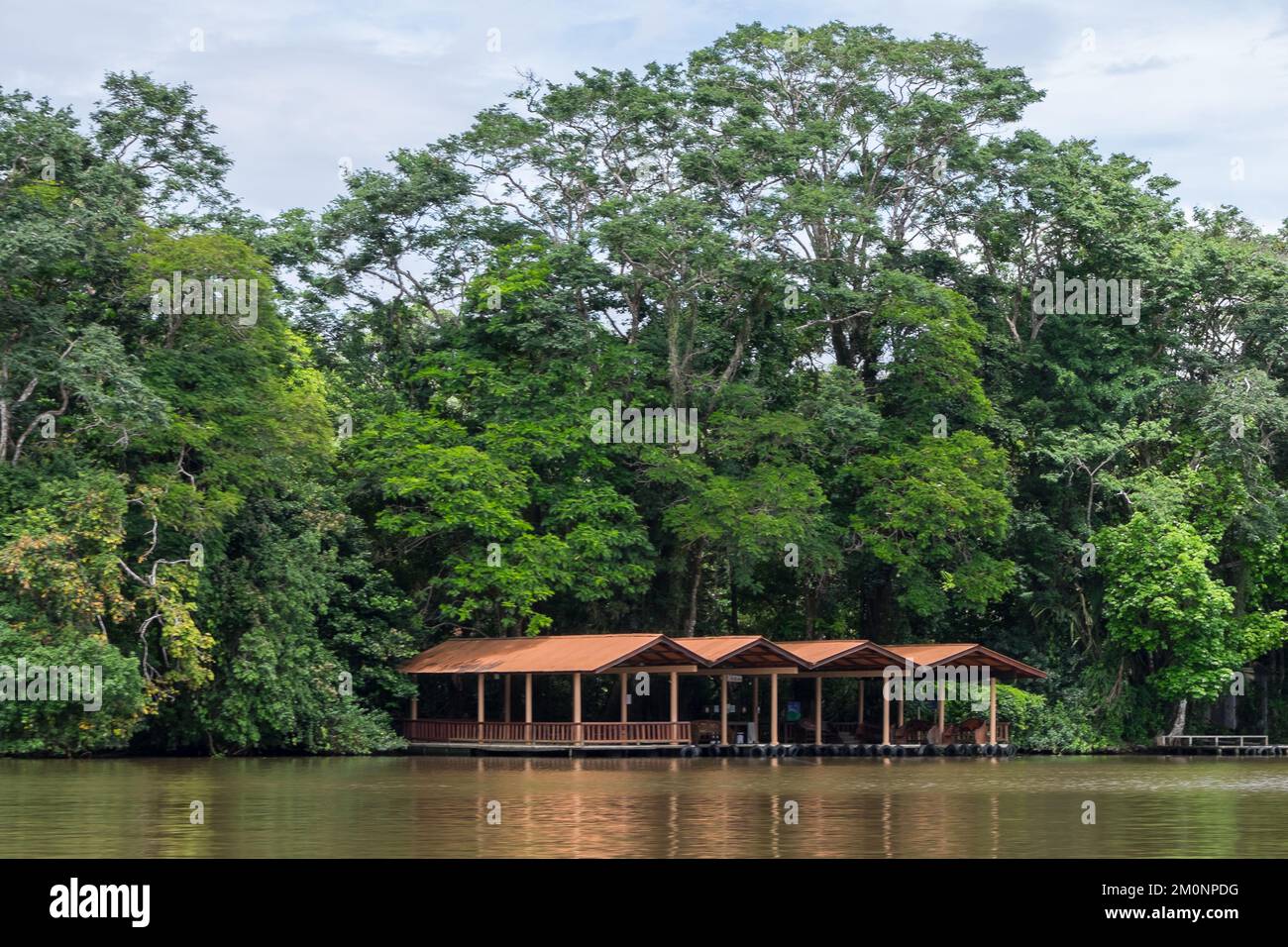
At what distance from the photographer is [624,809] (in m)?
26.2


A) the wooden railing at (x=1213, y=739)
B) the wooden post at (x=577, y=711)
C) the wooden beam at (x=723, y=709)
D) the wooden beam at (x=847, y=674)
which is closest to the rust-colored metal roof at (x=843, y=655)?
the wooden beam at (x=847, y=674)

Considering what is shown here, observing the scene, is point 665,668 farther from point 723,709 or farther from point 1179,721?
point 1179,721

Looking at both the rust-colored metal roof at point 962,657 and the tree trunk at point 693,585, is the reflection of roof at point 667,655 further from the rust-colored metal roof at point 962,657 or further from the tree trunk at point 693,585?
the tree trunk at point 693,585

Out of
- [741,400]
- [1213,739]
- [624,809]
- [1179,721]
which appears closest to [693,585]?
[741,400]

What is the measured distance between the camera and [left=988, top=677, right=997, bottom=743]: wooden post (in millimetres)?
49750

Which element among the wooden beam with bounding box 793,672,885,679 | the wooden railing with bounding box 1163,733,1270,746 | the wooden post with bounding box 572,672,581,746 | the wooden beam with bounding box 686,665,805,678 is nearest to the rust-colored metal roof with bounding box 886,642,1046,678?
the wooden beam with bounding box 793,672,885,679

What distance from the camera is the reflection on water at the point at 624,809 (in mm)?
20438

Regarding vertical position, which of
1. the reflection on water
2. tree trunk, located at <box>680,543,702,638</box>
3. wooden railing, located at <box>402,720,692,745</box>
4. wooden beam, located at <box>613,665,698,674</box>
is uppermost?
tree trunk, located at <box>680,543,702,638</box>

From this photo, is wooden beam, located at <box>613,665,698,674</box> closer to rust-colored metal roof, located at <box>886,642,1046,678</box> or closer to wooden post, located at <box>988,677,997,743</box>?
rust-colored metal roof, located at <box>886,642,1046,678</box>

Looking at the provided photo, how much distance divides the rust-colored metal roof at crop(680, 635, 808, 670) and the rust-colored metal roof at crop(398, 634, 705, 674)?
0.64 m

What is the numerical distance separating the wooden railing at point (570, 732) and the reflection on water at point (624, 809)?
523 cm

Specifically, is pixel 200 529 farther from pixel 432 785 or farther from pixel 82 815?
pixel 82 815

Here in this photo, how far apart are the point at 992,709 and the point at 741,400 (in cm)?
1180
